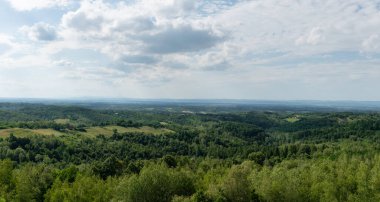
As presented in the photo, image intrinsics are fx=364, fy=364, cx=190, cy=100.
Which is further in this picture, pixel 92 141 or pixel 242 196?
pixel 92 141

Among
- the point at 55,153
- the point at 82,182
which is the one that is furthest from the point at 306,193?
the point at 55,153

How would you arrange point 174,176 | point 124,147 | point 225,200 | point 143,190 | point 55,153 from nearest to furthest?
point 225,200 < point 143,190 < point 174,176 < point 55,153 < point 124,147

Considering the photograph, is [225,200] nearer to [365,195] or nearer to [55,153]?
[365,195]

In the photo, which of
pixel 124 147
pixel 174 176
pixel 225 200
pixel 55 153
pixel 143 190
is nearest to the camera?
pixel 225 200

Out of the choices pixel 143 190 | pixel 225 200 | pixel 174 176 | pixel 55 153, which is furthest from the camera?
pixel 55 153

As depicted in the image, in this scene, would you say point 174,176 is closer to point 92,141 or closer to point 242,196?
point 242,196

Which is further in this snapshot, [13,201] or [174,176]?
[174,176]

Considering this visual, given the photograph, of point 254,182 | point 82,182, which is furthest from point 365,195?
point 82,182

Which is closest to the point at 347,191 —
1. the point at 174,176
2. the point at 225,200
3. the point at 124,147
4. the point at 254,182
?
the point at 254,182
